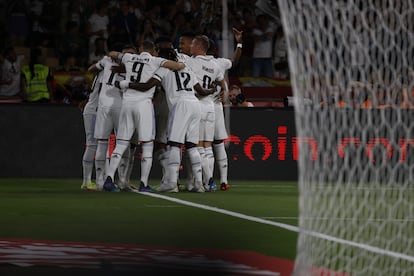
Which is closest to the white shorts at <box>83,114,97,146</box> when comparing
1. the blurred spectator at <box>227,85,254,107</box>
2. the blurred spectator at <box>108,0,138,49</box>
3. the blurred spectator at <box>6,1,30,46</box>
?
the blurred spectator at <box>227,85,254,107</box>

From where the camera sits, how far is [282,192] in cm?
1747

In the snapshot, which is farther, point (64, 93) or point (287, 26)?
point (64, 93)

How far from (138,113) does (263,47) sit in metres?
8.01

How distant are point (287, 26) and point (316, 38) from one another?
1.80ft

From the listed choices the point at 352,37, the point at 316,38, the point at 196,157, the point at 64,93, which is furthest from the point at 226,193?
the point at 316,38

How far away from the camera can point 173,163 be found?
1644 centimetres

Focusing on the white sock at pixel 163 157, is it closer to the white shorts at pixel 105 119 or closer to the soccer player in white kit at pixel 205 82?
the soccer player in white kit at pixel 205 82

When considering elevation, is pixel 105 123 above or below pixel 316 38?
below

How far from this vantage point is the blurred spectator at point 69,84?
21.5m

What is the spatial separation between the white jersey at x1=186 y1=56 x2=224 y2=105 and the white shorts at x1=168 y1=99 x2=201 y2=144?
1.25 ft

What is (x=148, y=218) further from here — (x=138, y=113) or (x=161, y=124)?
(x=161, y=124)

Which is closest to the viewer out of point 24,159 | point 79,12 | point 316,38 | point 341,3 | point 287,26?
point 287,26

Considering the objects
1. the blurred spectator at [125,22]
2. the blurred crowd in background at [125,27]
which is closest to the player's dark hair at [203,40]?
the blurred crowd in background at [125,27]

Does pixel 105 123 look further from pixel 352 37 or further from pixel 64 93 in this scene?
pixel 352 37
